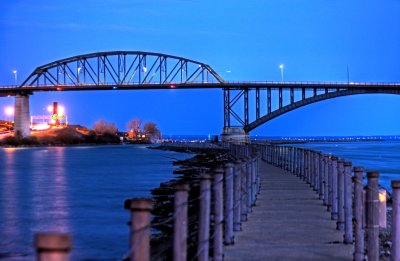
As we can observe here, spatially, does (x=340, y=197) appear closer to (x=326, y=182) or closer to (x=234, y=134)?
(x=326, y=182)

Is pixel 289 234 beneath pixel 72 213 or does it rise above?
above

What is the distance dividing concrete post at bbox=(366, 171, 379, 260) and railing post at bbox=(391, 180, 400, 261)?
207mm

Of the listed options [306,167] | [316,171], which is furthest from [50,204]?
[316,171]

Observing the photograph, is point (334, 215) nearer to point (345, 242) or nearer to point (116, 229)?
point (345, 242)

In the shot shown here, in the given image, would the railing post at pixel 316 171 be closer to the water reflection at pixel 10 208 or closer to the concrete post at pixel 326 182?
the concrete post at pixel 326 182

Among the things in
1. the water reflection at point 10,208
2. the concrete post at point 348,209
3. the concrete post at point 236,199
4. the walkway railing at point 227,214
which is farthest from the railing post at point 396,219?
the water reflection at point 10,208

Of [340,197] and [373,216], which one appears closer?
[373,216]

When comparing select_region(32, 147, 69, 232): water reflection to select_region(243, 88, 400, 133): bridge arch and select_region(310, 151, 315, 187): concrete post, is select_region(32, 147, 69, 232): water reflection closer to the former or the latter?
select_region(310, 151, 315, 187): concrete post

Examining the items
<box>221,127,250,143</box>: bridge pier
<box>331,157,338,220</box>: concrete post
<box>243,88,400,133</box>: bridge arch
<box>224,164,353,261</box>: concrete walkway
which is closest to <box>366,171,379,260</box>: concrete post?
<box>224,164,353,261</box>: concrete walkway

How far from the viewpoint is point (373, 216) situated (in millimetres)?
8453

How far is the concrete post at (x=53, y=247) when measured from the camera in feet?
10.3

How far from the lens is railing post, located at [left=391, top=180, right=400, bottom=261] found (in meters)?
8.18

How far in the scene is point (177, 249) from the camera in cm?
684

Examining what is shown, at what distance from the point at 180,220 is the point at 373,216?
2924mm
